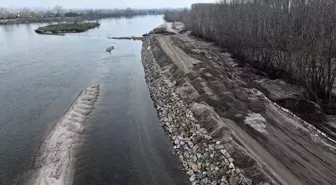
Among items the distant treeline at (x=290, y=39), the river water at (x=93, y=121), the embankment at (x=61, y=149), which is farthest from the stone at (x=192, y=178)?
the distant treeline at (x=290, y=39)

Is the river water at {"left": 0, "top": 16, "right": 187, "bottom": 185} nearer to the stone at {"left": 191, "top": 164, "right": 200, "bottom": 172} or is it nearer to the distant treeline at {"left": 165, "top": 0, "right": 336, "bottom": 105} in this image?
the stone at {"left": 191, "top": 164, "right": 200, "bottom": 172}

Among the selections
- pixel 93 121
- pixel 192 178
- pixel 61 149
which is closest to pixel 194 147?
pixel 192 178

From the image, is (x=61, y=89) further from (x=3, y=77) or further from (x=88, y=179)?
(x=88, y=179)

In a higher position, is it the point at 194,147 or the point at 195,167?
the point at 194,147

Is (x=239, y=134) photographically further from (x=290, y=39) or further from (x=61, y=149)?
(x=290, y=39)

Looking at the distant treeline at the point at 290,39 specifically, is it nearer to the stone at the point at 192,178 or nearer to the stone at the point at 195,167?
the stone at the point at 195,167

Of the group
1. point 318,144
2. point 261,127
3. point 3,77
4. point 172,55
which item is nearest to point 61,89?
point 3,77
